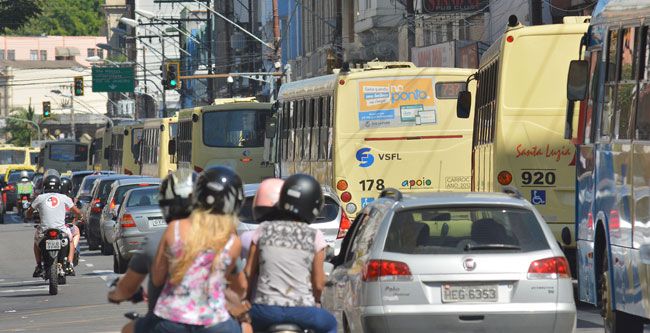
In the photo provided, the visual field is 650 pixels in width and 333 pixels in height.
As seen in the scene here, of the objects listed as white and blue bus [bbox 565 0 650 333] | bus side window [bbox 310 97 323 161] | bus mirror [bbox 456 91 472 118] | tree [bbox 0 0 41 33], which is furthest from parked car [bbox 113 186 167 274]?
white and blue bus [bbox 565 0 650 333]

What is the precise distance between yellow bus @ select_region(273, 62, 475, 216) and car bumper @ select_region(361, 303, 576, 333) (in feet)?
48.7

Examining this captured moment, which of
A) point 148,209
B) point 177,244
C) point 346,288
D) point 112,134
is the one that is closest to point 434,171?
point 148,209

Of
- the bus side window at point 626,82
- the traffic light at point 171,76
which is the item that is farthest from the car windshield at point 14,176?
the bus side window at point 626,82

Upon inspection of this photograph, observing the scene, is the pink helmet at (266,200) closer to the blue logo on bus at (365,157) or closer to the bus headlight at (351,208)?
the bus headlight at (351,208)

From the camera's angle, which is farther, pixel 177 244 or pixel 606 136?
pixel 606 136

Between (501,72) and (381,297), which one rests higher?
(501,72)

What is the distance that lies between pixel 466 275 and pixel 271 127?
74.9 feet

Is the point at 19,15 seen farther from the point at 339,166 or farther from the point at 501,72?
the point at 501,72

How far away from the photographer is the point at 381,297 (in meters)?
11.8

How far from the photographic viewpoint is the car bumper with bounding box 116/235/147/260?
28.5 meters

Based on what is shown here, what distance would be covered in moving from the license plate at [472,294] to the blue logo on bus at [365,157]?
15.0 meters

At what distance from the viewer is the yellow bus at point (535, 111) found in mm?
20125

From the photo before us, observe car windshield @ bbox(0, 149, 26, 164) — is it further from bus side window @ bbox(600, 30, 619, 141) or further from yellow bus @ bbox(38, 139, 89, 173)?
bus side window @ bbox(600, 30, 619, 141)

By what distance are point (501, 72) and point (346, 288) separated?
8.39 m
